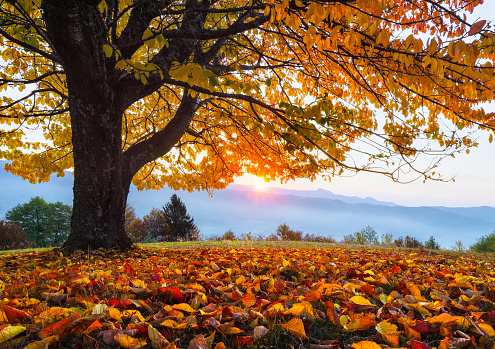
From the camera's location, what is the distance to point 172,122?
6.15m

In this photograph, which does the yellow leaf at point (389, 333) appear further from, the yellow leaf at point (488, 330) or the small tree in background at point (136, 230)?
the small tree in background at point (136, 230)

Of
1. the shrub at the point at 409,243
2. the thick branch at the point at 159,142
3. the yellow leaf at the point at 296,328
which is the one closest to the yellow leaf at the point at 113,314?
the yellow leaf at the point at 296,328

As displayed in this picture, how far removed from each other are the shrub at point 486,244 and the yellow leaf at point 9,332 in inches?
640

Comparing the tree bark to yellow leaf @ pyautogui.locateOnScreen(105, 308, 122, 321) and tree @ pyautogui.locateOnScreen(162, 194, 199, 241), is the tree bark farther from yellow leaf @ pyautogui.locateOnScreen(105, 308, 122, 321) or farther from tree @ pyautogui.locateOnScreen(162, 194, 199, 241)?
tree @ pyautogui.locateOnScreen(162, 194, 199, 241)

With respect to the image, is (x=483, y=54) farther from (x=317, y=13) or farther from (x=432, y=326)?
(x=432, y=326)

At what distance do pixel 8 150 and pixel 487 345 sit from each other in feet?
34.0

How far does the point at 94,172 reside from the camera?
480 cm

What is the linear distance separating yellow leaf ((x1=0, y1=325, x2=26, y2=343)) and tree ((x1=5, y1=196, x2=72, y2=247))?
825 inches

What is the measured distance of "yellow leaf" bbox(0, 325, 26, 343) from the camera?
1.27 meters

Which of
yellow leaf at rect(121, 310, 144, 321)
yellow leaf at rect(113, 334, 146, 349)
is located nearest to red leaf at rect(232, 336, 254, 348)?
yellow leaf at rect(113, 334, 146, 349)

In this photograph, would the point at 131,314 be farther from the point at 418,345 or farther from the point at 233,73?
the point at 233,73

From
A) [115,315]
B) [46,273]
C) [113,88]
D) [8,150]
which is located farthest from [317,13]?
[8,150]

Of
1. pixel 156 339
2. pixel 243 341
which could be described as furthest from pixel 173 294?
pixel 243 341

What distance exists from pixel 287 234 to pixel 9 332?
48.3 feet
